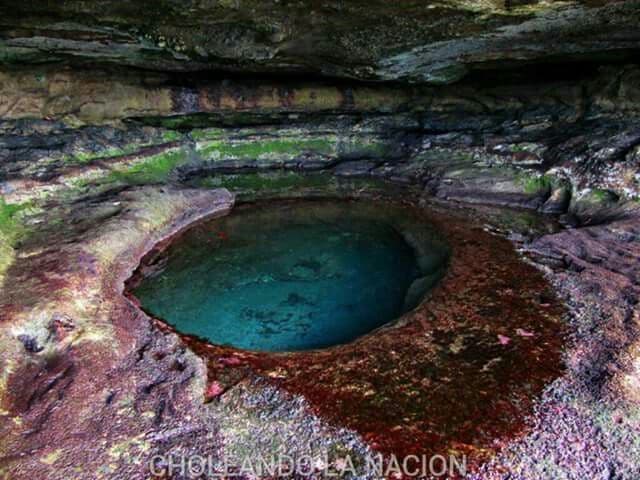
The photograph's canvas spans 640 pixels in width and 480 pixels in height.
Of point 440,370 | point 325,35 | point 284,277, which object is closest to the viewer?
point 440,370

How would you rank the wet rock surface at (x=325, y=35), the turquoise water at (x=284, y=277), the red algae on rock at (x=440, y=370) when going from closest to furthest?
the red algae on rock at (x=440, y=370), the turquoise water at (x=284, y=277), the wet rock surface at (x=325, y=35)

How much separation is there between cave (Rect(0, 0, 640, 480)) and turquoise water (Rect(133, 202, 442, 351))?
1.6 inches

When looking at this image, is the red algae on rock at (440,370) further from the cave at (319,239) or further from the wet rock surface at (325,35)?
the wet rock surface at (325,35)

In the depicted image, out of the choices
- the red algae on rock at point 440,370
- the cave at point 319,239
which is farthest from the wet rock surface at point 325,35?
the red algae on rock at point 440,370

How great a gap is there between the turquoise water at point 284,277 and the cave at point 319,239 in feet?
0.13

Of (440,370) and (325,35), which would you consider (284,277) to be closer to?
(440,370)

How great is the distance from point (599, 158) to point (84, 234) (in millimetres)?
A: 7501

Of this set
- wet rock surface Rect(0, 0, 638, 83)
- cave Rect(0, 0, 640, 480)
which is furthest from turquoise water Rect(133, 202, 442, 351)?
wet rock surface Rect(0, 0, 638, 83)

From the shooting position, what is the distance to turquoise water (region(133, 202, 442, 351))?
6.29 metres

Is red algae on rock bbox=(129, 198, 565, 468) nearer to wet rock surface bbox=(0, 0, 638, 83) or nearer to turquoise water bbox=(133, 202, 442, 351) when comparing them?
turquoise water bbox=(133, 202, 442, 351)

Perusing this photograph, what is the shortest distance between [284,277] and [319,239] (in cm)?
121

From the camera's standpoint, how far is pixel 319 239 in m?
8.36

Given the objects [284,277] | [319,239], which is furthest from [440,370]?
[319,239]

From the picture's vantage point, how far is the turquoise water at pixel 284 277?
6.29 m
